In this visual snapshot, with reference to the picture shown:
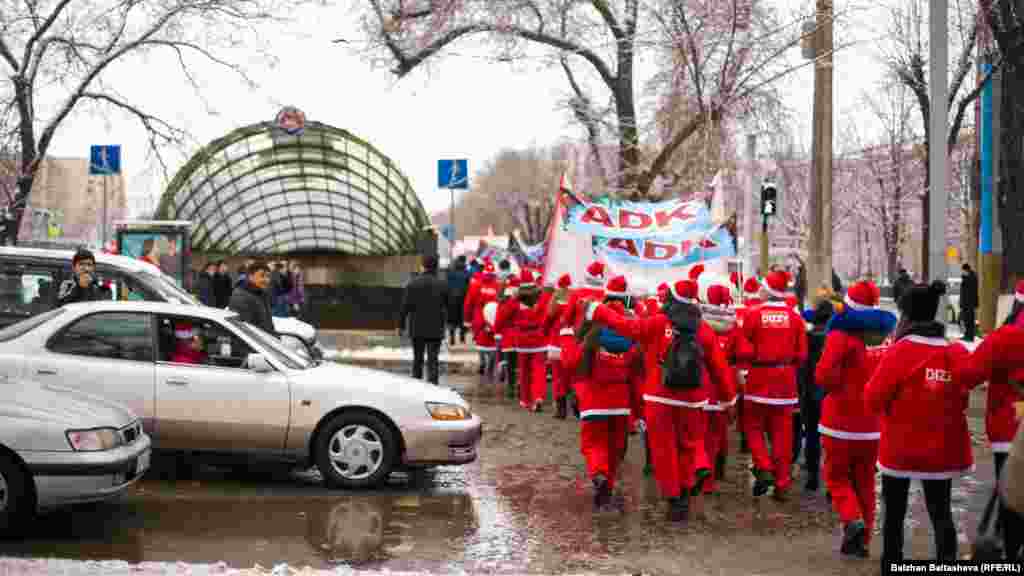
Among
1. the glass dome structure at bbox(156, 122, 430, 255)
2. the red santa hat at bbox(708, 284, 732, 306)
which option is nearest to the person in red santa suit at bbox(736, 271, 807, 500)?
the red santa hat at bbox(708, 284, 732, 306)

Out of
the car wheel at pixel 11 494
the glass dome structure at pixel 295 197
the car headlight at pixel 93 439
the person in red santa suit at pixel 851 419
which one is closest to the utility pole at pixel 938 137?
the person in red santa suit at pixel 851 419

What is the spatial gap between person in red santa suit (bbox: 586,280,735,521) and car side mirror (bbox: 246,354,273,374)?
257 cm

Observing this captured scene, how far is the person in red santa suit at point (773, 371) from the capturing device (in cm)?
1004

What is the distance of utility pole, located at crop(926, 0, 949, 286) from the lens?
44.1ft

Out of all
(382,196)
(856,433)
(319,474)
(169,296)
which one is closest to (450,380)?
(169,296)

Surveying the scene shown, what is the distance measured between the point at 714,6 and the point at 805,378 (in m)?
9.07

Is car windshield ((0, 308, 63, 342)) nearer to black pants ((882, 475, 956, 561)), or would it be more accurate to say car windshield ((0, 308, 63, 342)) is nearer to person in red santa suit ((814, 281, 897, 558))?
person in red santa suit ((814, 281, 897, 558))

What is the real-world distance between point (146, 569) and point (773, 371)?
5.05m

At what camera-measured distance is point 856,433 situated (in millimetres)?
8125

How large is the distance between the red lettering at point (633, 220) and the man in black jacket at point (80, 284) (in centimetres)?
653

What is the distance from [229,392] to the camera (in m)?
9.89

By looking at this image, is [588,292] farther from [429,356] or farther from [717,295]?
[429,356]

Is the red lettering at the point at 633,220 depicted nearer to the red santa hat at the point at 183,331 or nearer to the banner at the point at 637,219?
the banner at the point at 637,219

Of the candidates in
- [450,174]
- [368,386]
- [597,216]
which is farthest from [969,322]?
[368,386]
